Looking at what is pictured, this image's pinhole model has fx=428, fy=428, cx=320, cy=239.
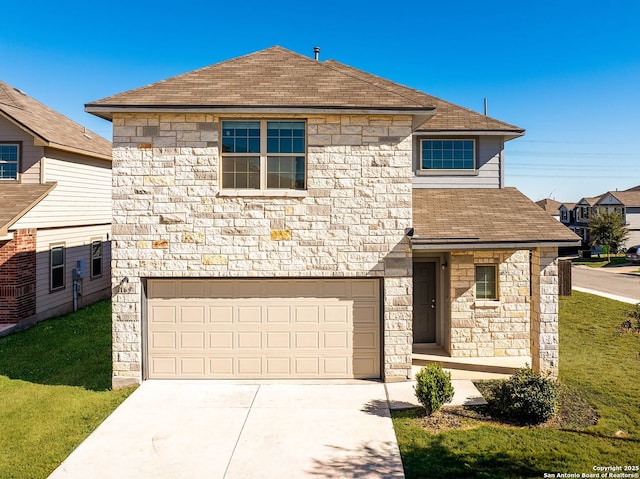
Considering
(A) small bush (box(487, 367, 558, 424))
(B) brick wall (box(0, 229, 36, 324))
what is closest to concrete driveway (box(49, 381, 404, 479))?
(A) small bush (box(487, 367, 558, 424))

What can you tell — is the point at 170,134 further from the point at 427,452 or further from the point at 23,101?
the point at 23,101

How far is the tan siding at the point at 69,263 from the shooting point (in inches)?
589

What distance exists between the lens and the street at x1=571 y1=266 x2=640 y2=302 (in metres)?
21.8

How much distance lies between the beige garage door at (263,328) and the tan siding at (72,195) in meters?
8.10

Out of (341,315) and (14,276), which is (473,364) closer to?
(341,315)

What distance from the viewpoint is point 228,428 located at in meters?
7.33

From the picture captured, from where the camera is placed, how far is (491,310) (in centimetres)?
1100

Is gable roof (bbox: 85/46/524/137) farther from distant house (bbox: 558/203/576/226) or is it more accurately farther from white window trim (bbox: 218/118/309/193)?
distant house (bbox: 558/203/576/226)

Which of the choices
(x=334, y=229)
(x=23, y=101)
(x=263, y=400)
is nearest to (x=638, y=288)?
(x=334, y=229)

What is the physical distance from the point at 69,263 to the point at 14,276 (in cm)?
275

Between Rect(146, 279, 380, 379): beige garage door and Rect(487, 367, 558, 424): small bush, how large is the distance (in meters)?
2.72

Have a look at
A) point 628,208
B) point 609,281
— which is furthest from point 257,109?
point 628,208

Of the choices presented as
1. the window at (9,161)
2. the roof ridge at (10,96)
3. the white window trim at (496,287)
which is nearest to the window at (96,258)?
the window at (9,161)

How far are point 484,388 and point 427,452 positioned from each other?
306 centimetres
